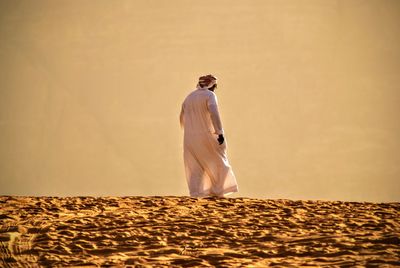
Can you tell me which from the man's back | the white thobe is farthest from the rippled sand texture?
the man's back

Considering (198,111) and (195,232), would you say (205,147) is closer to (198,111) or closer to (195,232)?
(198,111)

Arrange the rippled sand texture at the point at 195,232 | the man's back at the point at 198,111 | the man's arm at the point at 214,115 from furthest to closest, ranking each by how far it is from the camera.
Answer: the man's back at the point at 198,111
the man's arm at the point at 214,115
the rippled sand texture at the point at 195,232

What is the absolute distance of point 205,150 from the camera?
1180cm

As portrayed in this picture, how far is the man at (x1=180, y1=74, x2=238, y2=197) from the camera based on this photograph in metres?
11.7

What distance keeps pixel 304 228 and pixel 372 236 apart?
768 mm

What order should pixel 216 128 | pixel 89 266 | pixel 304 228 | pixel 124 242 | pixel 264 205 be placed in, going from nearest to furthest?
1. pixel 89 266
2. pixel 124 242
3. pixel 304 228
4. pixel 264 205
5. pixel 216 128

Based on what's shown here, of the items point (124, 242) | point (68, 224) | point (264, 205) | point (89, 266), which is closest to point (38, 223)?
point (68, 224)

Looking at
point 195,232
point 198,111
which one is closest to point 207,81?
point 198,111

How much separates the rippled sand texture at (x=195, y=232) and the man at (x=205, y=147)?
101cm

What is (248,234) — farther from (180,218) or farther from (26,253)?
(26,253)

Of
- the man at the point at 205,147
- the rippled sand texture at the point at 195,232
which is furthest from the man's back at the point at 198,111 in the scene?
the rippled sand texture at the point at 195,232

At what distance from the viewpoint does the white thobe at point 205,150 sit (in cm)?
1166

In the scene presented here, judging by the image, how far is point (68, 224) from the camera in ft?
30.3

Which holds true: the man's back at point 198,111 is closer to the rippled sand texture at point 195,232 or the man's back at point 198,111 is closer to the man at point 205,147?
the man at point 205,147
